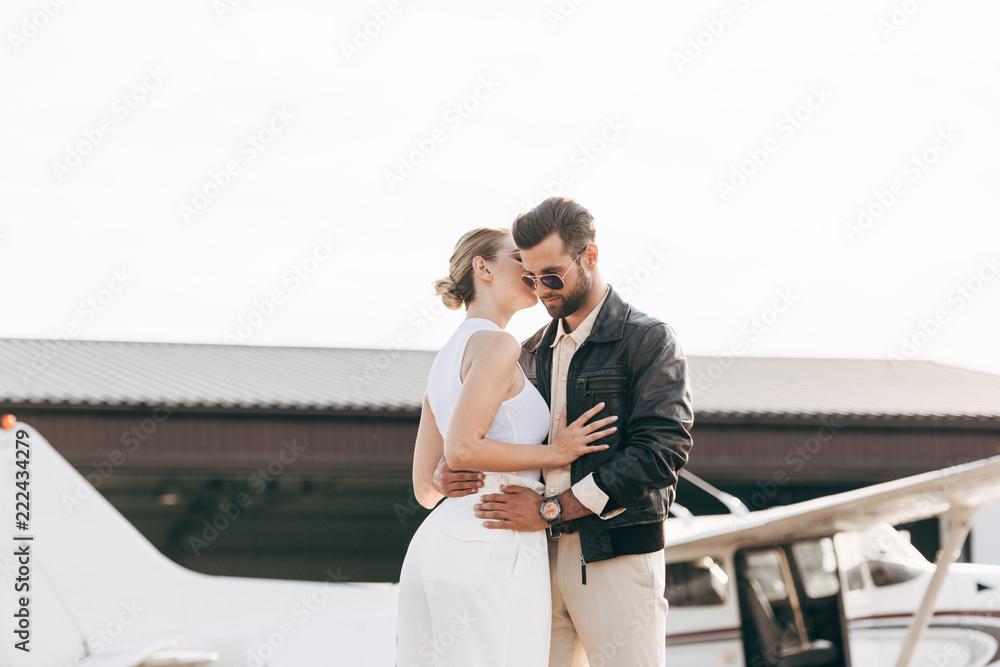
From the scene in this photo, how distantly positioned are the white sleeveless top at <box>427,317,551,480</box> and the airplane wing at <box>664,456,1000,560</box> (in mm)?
3083

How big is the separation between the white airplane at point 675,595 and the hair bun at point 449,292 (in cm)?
230

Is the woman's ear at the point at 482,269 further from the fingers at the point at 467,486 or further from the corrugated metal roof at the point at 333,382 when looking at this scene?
the corrugated metal roof at the point at 333,382

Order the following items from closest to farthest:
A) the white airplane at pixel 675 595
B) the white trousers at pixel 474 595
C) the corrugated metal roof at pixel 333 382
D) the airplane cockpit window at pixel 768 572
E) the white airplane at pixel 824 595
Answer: the white trousers at pixel 474 595 → the white airplane at pixel 675 595 → the white airplane at pixel 824 595 → the airplane cockpit window at pixel 768 572 → the corrugated metal roof at pixel 333 382

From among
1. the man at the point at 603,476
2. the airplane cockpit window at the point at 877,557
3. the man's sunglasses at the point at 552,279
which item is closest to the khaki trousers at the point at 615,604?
the man at the point at 603,476

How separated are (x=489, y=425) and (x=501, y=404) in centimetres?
11

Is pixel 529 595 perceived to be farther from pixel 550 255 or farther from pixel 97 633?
pixel 97 633

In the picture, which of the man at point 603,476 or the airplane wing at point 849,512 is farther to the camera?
the airplane wing at point 849,512

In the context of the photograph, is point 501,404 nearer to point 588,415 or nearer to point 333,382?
point 588,415

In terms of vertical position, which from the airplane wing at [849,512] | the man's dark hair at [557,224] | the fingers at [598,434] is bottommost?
the fingers at [598,434]

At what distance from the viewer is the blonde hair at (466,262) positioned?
2.51 m

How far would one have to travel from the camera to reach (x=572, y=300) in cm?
247

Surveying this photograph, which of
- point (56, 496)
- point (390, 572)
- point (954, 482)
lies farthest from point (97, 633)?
point (390, 572)

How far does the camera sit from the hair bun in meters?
2.53

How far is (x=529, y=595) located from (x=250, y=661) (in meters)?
2.47
